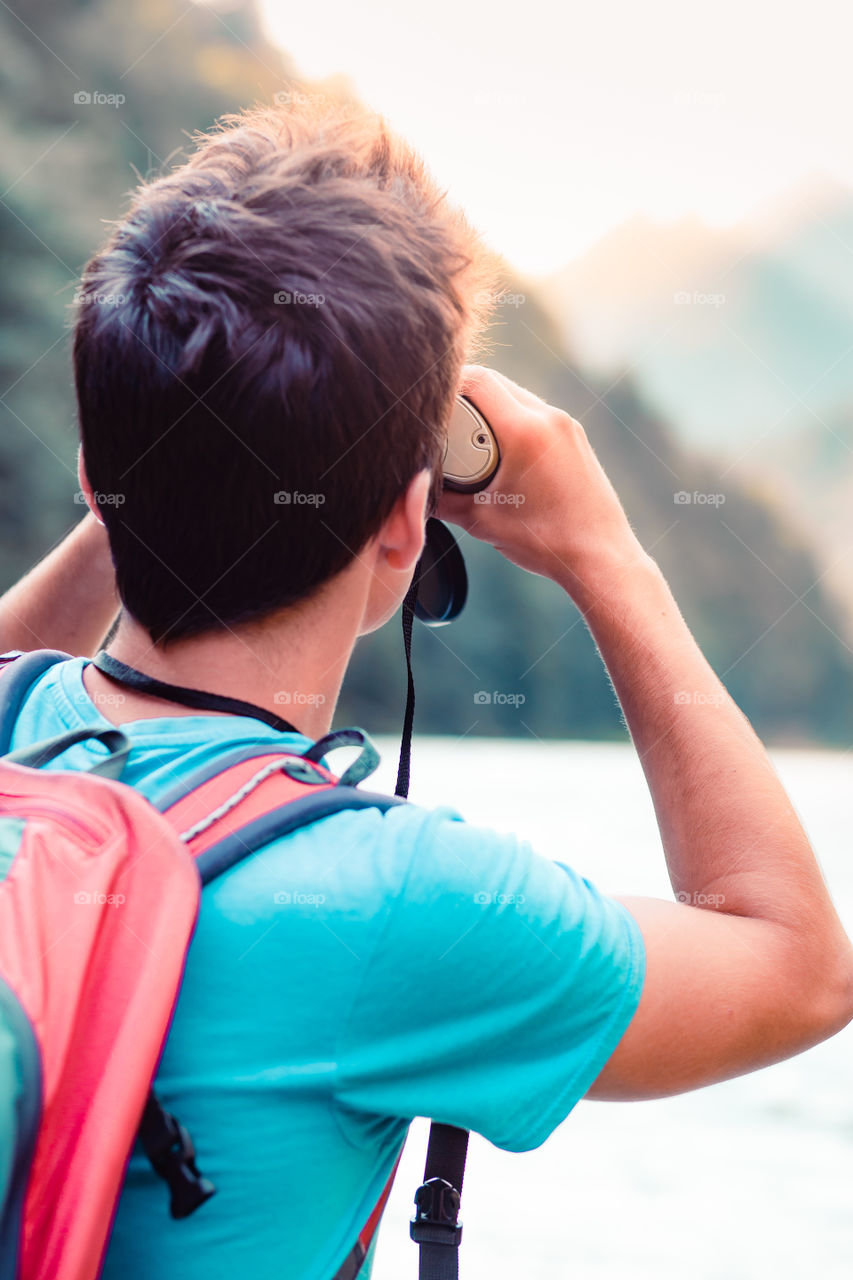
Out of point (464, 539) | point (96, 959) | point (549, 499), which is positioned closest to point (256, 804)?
point (96, 959)

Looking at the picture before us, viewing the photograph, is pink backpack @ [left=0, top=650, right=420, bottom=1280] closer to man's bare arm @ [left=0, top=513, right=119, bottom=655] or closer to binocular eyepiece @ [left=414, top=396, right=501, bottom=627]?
binocular eyepiece @ [left=414, top=396, right=501, bottom=627]

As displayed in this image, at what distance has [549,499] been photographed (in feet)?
2.87

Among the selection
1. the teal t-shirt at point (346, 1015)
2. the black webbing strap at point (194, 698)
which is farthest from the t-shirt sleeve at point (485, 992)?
the black webbing strap at point (194, 698)

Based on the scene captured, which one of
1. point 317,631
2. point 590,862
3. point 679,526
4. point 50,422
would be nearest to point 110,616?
point 317,631

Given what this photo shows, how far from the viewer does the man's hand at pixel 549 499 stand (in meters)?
0.86

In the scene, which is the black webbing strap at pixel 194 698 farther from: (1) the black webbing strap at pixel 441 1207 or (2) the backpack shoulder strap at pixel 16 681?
(1) the black webbing strap at pixel 441 1207

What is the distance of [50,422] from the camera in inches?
549

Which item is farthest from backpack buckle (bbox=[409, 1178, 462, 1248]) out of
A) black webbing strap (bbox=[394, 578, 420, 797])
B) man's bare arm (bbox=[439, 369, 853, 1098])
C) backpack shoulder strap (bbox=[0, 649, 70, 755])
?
backpack shoulder strap (bbox=[0, 649, 70, 755])

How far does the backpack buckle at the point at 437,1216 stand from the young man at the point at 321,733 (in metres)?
0.06

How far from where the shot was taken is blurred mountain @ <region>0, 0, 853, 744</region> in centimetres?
1390

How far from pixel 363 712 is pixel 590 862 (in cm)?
1069

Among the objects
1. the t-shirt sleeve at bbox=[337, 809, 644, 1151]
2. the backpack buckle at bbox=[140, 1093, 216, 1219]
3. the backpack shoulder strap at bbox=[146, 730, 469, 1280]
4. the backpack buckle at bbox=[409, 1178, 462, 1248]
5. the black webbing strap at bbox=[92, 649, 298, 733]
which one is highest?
the black webbing strap at bbox=[92, 649, 298, 733]

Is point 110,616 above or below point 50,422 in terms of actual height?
below

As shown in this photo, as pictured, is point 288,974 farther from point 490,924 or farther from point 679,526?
point 679,526
